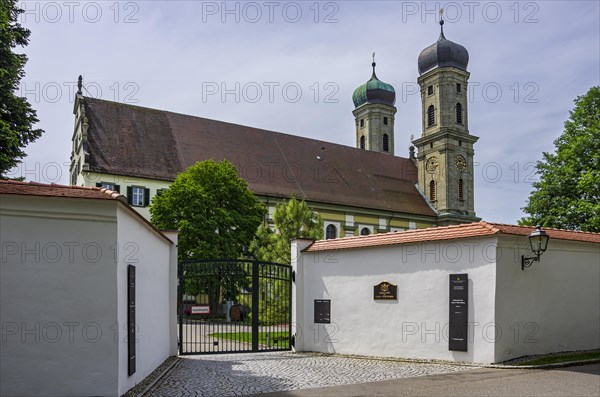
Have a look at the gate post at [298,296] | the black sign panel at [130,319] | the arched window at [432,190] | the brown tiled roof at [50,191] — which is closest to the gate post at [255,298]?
the gate post at [298,296]

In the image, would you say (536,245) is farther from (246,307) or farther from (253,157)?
(253,157)

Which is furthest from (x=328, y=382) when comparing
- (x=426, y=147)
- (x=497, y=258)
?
(x=426, y=147)

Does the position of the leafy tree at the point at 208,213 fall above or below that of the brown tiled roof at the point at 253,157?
below

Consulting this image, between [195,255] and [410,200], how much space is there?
30.3m

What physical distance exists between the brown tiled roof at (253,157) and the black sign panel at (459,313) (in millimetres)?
29756

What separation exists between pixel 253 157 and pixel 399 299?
114ft

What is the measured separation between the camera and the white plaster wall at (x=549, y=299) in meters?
11.7

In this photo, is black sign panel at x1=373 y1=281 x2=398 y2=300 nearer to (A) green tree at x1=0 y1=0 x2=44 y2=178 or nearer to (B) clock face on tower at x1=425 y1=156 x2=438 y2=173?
(A) green tree at x1=0 y1=0 x2=44 y2=178

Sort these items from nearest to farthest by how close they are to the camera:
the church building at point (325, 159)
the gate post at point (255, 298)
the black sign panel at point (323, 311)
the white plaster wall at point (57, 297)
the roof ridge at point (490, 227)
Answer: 1. the white plaster wall at point (57, 297)
2. the roof ridge at point (490, 227)
3. the gate post at point (255, 298)
4. the black sign panel at point (323, 311)
5. the church building at point (325, 159)

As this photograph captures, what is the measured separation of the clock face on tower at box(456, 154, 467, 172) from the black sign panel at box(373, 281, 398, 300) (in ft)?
155

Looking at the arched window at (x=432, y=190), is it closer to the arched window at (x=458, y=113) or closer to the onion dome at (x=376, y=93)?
the arched window at (x=458, y=113)

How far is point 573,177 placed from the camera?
26312 mm

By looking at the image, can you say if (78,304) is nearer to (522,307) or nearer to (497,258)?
(497,258)

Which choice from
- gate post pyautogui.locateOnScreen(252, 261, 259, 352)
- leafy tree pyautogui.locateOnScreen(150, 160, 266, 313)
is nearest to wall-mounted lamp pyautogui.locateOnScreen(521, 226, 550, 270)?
gate post pyautogui.locateOnScreen(252, 261, 259, 352)
